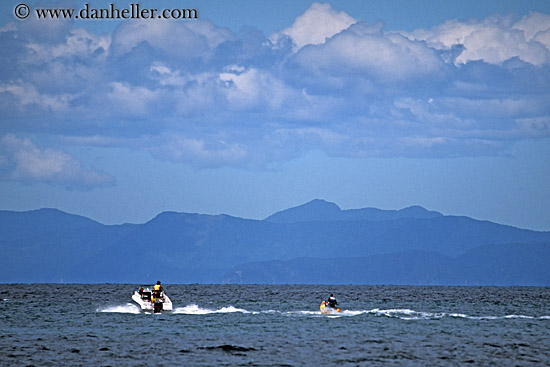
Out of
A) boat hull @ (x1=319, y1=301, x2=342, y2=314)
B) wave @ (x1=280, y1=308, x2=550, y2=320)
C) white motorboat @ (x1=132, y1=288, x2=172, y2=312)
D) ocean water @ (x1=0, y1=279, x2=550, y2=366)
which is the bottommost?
ocean water @ (x1=0, y1=279, x2=550, y2=366)

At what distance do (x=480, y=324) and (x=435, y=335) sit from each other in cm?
1424

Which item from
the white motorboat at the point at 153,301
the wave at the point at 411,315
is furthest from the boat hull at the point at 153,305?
the wave at the point at 411,315

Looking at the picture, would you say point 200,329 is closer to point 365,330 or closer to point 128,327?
point 128,327

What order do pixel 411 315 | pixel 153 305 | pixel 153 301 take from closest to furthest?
pixel 153 301 < pixel 153 305 < pixel 411 315

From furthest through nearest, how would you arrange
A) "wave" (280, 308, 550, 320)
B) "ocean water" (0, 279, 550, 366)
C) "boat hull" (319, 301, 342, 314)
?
1. "boat hull" (319, 301, 342, 314)
2. "wave" (280, 308, 550, 320)
3. "ocean water" (0, 279, 550, 366)

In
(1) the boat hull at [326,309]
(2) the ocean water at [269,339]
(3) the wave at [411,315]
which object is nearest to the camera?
(2) the ocean water at [269,339]

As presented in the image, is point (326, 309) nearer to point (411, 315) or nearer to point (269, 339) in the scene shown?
point (411, 315)

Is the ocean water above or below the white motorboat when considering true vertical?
below

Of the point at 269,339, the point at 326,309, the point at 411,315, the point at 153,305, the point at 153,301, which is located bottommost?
the point at 269,339

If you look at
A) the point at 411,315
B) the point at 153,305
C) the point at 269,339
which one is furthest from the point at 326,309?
the point at 269,339

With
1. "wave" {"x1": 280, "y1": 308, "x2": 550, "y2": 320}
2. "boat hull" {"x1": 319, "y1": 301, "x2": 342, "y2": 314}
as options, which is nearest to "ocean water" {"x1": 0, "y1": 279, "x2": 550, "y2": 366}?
"wave" {"x1": 280, "y1": 308, "x2": 550, "y2": 320}

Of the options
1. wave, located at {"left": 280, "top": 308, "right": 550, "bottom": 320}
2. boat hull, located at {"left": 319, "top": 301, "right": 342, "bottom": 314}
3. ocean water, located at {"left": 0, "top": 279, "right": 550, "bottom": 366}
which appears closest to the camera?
ocean water, located at {"left": 0, "top": 279, "right": 550, "bottom": 366}

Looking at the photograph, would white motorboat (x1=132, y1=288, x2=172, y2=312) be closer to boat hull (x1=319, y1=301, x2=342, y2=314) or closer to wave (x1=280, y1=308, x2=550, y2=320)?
wave (x1=280, y1=308, x2=550, y2=320)

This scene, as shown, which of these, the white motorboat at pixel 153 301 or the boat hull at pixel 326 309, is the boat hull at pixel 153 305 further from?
the boat hull at pixel 326 309
